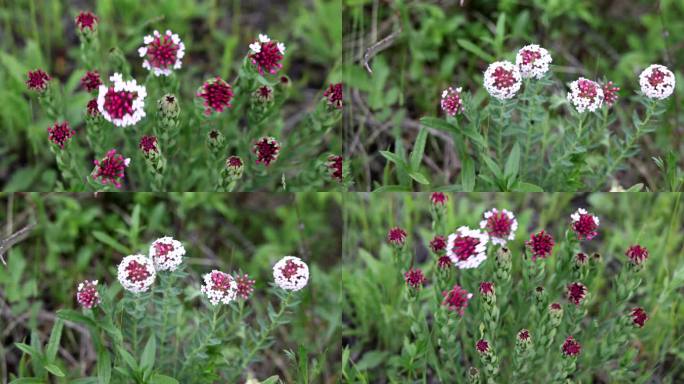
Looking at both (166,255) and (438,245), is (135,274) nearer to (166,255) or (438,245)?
(166,255)

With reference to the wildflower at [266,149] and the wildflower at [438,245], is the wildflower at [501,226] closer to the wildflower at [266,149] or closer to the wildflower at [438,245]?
the wildflower at [438,245]

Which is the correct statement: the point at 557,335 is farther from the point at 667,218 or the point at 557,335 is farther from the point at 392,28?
the point at 392,28

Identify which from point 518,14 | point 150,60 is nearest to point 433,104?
point 518,14

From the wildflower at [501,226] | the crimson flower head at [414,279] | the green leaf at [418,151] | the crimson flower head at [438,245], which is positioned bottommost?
the crimson flower head at [414,279]

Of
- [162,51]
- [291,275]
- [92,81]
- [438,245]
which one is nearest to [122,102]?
[162,51]

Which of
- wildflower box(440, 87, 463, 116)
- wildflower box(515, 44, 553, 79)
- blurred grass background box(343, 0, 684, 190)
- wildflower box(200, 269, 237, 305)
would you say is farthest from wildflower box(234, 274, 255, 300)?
wildflower box(515, 44, 553, 79)

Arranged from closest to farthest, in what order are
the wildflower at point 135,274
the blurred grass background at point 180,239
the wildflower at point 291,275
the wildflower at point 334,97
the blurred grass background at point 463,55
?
the wildflower at point 135,274
the wildflower at point 291,275
the wildflower at point 334,97
the blurred grass background at point 180,239
the blurred grass background at point 463,55

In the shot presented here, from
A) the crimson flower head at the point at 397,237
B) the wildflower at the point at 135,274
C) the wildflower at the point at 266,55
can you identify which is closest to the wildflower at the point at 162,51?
the wildflower at the point at 266,55

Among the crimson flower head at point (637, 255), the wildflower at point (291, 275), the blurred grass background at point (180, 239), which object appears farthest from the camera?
the blurred grass background at point (180, 239)

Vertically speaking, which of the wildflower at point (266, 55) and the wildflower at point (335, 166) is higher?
the wildflower at point (266, 55)
